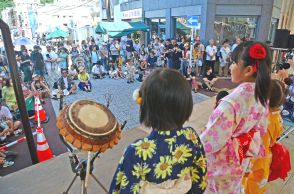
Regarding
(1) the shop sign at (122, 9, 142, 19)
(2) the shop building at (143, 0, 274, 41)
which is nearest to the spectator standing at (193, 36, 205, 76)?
(2) the shop building at (143, 0, 274, 41)

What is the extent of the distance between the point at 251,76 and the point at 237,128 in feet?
1.24

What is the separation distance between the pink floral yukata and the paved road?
303 cm

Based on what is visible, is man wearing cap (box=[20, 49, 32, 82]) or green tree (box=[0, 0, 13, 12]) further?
green tree (box=[0, 0, 13, 12])

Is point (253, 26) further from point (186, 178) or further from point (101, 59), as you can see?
point (186, 178)

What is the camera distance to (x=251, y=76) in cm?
152

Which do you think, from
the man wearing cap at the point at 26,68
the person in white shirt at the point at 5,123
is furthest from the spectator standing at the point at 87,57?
the person in white shirt at the point at 5,123

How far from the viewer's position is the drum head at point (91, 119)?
1.45 meters

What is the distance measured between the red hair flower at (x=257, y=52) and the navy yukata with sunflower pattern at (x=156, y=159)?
70cm

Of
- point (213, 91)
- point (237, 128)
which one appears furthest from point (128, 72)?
point (237, 128)

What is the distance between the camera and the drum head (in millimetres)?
1451

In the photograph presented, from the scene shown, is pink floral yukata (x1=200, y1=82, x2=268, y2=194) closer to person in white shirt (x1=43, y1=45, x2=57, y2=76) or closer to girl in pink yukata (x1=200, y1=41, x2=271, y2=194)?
girl in pink yukata (x1=200, y1=41, x2=271, y2=194)

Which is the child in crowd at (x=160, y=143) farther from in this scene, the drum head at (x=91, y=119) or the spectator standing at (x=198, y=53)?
the spectator standing at (x=198, y=53)

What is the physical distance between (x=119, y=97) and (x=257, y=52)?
5.70 metres

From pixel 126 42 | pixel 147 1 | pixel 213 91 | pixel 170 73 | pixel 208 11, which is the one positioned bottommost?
pixel 213 91
